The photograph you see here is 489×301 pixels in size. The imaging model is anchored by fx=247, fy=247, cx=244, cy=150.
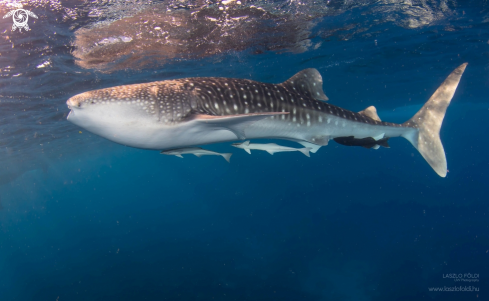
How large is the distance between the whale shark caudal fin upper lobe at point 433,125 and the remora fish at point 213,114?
0.18 meters

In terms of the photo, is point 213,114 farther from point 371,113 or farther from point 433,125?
point 433,125

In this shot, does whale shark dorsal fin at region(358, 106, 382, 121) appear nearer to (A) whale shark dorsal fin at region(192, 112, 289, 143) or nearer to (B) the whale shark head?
(A) whale shark dorsal fin at region(192, 112, 289, 143)

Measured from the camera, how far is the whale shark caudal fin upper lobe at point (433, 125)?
517 cm

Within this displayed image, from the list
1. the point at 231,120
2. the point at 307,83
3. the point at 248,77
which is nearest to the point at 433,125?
the point at 307,83

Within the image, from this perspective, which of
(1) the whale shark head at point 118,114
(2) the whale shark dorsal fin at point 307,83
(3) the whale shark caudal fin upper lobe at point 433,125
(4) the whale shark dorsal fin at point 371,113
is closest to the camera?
(1) the whale shark head at point 118,114

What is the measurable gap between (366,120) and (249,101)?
2509 millimetres

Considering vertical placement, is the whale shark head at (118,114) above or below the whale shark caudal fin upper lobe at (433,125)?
above

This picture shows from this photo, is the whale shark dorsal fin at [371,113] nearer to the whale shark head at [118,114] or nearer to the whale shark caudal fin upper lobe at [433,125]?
the whale shark caudal fin upper lobe at [433,125]

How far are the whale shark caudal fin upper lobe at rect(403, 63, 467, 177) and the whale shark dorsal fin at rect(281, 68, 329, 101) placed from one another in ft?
7.27

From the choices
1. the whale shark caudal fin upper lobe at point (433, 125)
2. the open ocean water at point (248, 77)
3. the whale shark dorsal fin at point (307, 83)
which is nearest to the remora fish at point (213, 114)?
the whale shark dorsal fin at point (307, 83)

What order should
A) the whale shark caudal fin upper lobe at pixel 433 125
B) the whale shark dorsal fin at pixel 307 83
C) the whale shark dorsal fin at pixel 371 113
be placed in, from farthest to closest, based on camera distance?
the whale shark caudal fin upper lobe at pixel 433 125, the whale shark dorsal fin at pixel 371 113, the whale shark dorsal fin at pixel 307 83

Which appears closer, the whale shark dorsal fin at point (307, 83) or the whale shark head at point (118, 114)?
the whale shark head at point (118, 114)

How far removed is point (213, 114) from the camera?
3182 millimetres

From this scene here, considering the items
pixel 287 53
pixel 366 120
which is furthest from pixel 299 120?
pixel 287 53
